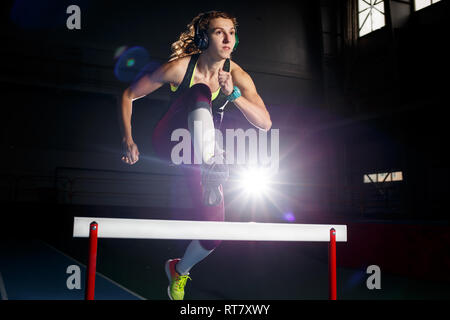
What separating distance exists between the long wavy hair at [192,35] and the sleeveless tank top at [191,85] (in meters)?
0.11

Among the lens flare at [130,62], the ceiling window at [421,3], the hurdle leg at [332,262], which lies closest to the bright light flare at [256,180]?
the lens flare at [130,62]

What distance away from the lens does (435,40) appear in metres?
8.46

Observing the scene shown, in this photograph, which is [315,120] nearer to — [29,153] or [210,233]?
[29,153]

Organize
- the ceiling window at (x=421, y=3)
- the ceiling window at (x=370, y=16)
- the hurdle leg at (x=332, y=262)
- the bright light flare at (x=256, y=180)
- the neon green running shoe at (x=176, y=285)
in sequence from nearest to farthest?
the hurdle leg at (x=332, y=262)
the neon green running shoe at (x=176, y=285)
the bright light flare at (x=256, y=180)
the ceiling window at (x=421, y=3)
the ceiling window at (x=370, y=16)

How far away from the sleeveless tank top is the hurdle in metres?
0.95

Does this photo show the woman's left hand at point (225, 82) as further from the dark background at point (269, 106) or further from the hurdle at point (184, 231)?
the dark background at point (269, 106)

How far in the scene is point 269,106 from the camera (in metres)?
8.96

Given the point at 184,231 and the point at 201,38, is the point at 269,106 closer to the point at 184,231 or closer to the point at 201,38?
the point at 201,38

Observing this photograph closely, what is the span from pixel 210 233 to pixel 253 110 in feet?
3.80

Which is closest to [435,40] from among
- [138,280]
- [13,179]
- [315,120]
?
[315,120]

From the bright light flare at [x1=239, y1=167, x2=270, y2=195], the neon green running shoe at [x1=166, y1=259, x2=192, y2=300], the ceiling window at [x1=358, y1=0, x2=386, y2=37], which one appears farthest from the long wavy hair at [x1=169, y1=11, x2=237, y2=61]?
the ceiling window at [x1=358, y1=0, x2=386, y2=37]

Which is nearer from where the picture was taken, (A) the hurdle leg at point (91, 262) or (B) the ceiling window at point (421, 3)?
(A) the hurdle leg at point (91, 262)

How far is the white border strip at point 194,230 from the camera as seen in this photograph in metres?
1.56
